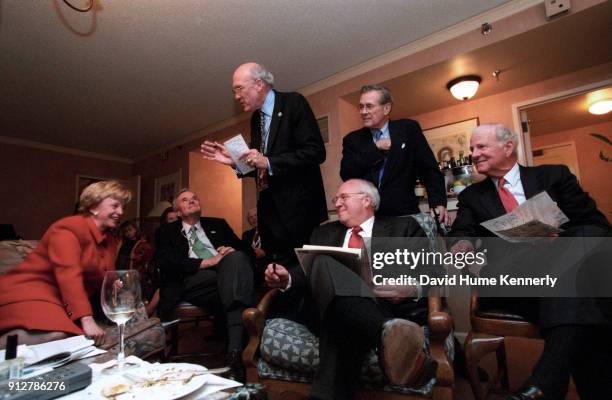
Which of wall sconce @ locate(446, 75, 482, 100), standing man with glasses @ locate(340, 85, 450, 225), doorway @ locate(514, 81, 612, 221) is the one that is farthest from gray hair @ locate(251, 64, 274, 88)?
doorway @ locate(514, 81, 612, 221)

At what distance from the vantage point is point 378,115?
2.15 m

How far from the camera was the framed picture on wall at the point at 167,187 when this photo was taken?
5582 millimetres

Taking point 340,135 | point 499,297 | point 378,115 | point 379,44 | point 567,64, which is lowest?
point 499,297

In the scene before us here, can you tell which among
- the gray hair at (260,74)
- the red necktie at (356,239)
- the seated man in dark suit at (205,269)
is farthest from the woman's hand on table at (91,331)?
the gray hair at (260,74)

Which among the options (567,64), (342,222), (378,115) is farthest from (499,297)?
(567,64)

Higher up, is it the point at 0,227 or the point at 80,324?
the point at 0,227

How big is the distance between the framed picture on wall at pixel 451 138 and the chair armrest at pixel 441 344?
301cm

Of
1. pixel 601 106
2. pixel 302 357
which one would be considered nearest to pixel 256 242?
pixel 302 357

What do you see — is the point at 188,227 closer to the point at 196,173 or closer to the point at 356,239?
the point at 356,239

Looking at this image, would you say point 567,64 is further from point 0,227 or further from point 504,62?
point 0,227

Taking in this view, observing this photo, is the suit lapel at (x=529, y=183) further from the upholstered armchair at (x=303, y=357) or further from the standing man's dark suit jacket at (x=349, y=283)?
the upholstered armchair at (x=303, y=357)

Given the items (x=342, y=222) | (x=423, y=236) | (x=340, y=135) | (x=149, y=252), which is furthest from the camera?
(x=340, y=135)

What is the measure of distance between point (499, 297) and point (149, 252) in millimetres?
2494

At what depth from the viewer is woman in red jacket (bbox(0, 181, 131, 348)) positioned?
54.5 inches
